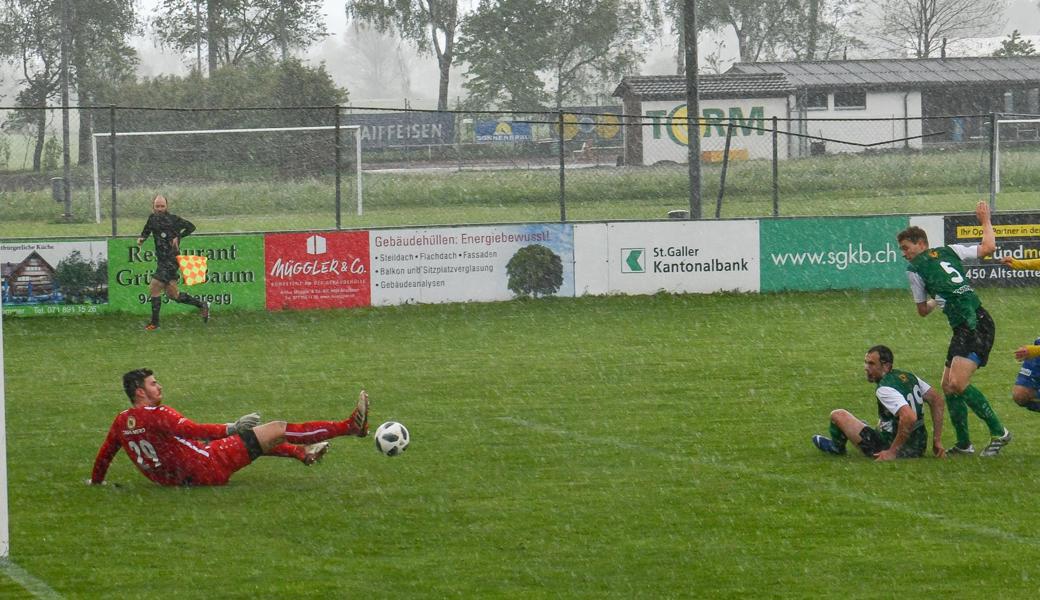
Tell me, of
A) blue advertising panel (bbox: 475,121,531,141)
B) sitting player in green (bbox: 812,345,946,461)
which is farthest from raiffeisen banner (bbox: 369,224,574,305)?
blue advertising panel (bbox: 475,121,531,141)

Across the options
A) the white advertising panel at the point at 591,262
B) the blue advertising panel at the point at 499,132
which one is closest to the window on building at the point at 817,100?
the blue advertising panel at the point at 499,132

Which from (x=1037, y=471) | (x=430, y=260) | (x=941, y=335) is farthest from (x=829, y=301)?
(x=1037, y=471)

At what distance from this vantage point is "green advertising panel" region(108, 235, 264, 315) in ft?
68.0

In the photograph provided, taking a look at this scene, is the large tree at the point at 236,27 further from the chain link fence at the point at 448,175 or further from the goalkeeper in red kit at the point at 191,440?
the goalkeeper in red kit at the point at 191,440

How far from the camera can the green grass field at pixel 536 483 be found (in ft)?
24.0

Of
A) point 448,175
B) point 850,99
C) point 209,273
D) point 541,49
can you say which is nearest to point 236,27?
point 541,49

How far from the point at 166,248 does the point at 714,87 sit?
31.2 m

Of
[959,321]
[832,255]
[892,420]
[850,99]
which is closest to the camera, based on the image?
[892,420]

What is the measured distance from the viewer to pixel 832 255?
22.3 metres

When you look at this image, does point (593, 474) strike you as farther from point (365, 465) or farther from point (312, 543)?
point (312, 543)

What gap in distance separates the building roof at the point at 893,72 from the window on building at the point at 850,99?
0.54m

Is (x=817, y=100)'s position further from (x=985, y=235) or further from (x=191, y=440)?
(x=191, y=440)

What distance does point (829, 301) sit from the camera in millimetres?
21234

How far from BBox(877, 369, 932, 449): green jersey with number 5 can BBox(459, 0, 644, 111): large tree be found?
39118 mm
